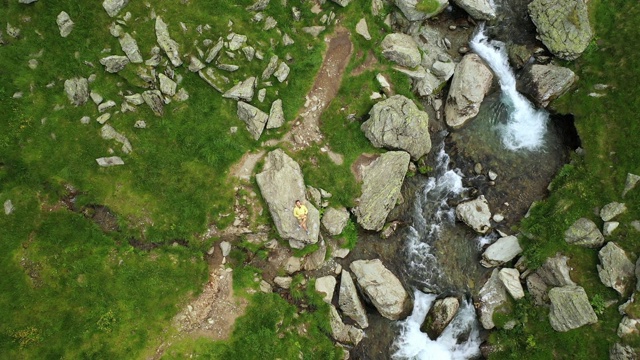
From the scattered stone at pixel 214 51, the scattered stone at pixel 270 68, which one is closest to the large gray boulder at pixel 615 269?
the scattered stone at pixel 270 68

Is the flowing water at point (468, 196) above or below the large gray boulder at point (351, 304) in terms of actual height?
above

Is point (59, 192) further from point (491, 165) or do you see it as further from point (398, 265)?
point (491, 165)

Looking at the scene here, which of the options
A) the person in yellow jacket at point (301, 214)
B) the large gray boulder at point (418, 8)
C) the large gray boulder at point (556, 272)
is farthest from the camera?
the large gray boulder at point (418, 8)

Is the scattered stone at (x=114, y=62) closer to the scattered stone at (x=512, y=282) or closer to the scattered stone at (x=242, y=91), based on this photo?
the scattered stone at (x=242, y=91)

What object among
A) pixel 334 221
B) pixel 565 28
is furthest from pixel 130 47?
pixel 565 28

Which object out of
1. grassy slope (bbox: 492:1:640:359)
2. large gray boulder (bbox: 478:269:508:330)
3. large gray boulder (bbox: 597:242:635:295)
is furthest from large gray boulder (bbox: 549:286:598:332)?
large gray boulder (bbox: 478:269:508:330)

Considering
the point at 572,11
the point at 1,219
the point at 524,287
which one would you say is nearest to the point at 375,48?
the point at 572,11

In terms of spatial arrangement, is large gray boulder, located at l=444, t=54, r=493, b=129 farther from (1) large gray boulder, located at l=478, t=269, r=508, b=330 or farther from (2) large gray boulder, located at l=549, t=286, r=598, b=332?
(2) large gray boulder, located at l=549, t=286, r=598, b=332
